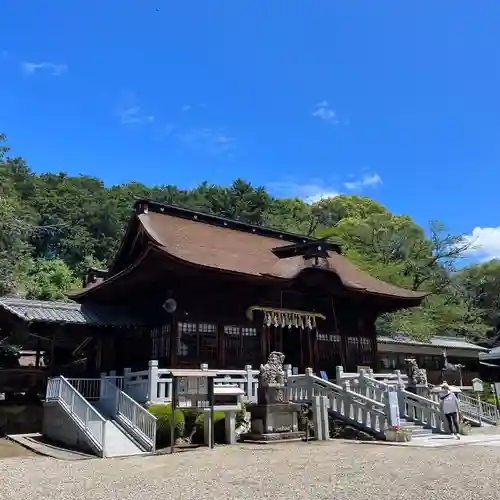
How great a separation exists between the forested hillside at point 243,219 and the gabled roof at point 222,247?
16.3ft

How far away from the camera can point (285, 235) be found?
26781 mm

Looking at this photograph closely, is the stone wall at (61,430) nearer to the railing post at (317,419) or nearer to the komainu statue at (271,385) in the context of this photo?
the komainu statue at (271,385)

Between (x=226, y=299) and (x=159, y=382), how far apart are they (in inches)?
182

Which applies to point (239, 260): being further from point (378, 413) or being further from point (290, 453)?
point (290, 453)

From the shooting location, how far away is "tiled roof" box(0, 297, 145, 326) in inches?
704

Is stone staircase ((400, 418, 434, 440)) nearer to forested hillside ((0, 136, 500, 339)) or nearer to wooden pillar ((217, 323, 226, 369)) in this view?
wooden pillar ((217, 323, 226, 369))

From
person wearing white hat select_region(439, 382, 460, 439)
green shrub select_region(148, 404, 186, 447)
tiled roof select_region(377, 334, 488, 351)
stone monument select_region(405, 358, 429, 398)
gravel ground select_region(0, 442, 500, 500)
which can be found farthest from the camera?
tiled roof select_region(377, 334, 488, 351)

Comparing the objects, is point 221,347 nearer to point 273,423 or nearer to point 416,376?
point 273,423

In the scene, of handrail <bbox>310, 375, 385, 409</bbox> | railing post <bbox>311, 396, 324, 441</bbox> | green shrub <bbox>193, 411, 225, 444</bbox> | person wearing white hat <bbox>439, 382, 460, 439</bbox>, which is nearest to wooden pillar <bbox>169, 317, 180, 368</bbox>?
green shrub <bbox>193, 411, 225, 444</bbox>

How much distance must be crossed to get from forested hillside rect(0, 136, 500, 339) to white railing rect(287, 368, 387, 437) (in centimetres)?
1342

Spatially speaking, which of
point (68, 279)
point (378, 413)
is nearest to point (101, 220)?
point (68, 279)

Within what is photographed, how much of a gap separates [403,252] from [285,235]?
1888 centimetres

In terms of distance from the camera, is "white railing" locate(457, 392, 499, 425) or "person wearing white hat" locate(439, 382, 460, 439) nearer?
"person wearing white hat" locate(439, 382, 460, 439)

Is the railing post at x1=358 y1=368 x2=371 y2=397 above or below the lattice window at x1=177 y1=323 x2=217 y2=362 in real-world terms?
below
